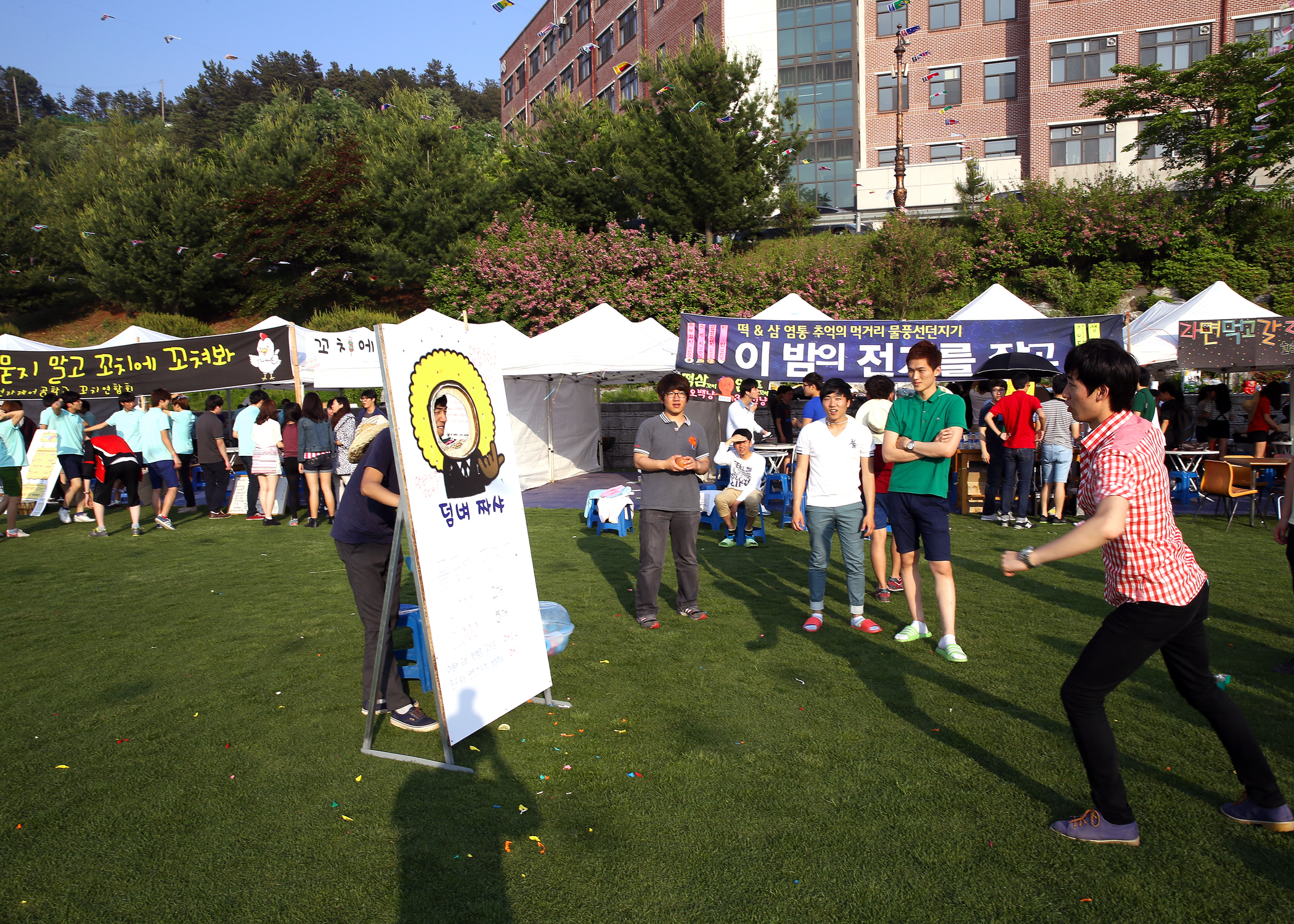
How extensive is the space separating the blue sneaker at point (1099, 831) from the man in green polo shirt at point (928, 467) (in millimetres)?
2008

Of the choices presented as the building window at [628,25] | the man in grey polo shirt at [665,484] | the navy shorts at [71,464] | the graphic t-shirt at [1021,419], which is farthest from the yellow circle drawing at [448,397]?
the building window at [628,25]

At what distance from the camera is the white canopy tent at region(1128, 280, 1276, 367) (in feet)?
43.3

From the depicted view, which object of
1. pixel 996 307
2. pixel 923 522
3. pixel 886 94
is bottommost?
pixel 923 522

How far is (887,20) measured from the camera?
3581 cm

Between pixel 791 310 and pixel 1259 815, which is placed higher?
pixel 791 310

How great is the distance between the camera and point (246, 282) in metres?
35.3

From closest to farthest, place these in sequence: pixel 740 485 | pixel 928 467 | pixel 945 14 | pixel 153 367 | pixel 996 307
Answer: pixel 928 467 → pixel 740 485 → pixel 153 367 → pixel 996 307 → pixel 945 14

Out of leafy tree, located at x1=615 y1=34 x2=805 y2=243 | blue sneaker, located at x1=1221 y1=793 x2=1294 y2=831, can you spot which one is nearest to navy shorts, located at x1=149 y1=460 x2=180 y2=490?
blue sneaker, located at x1=1221 y1=793 x2=1294 y2=831

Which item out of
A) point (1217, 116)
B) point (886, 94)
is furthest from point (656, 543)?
point (886, 94)

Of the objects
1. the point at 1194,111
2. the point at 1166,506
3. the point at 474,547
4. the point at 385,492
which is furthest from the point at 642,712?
the point at 1194,111

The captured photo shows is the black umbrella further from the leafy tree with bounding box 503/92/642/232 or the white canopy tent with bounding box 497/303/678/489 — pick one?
the leafy tree with bounding box 503/92/642/232

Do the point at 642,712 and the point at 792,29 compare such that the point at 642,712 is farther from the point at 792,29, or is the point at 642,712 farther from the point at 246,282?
the point at 792,29

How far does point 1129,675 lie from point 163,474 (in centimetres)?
1173

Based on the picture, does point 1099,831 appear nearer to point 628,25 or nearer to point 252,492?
point 252,492
